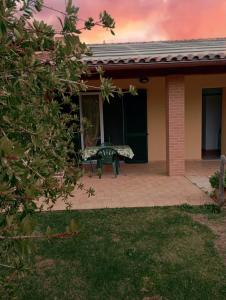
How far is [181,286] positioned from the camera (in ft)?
13.1

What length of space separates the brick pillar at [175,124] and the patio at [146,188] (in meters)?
0.39

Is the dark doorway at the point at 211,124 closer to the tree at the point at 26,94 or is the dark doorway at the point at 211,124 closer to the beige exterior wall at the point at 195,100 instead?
the beige exterior wall at the point at 195,100

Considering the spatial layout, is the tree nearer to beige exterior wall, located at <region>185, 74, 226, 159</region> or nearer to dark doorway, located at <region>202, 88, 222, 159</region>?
beige exterior wall, located at <region>185, 74, 226, 159</region>

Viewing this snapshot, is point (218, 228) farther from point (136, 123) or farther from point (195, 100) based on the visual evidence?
point (195, 100)

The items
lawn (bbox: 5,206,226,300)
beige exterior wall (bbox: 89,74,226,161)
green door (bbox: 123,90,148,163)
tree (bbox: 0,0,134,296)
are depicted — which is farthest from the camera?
beige exterior wall (bbox: 89,74,226,161)

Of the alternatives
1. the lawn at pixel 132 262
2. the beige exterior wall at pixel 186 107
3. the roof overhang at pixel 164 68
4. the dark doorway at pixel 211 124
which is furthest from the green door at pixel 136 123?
the lawn at pixel 132 262

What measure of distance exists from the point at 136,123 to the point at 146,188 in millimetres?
3743

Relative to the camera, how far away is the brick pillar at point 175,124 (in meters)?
9.59

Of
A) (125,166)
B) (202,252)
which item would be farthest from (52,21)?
(125,166)

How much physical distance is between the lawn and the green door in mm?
5643

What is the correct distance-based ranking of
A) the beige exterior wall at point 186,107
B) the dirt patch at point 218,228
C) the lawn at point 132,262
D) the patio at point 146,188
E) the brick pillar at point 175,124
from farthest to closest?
the beige exterior wall at point 186,107 < the brick pillar at point 175,124 < the patio at point 146,188 < the dirt patch at point 218,228 < the lawn at point 132,262

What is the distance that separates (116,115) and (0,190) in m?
10.7

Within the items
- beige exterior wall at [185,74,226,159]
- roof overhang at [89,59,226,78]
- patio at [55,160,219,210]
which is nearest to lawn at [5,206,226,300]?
patio at [55,160,219,210]

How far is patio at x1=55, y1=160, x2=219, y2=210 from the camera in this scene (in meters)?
7.32
